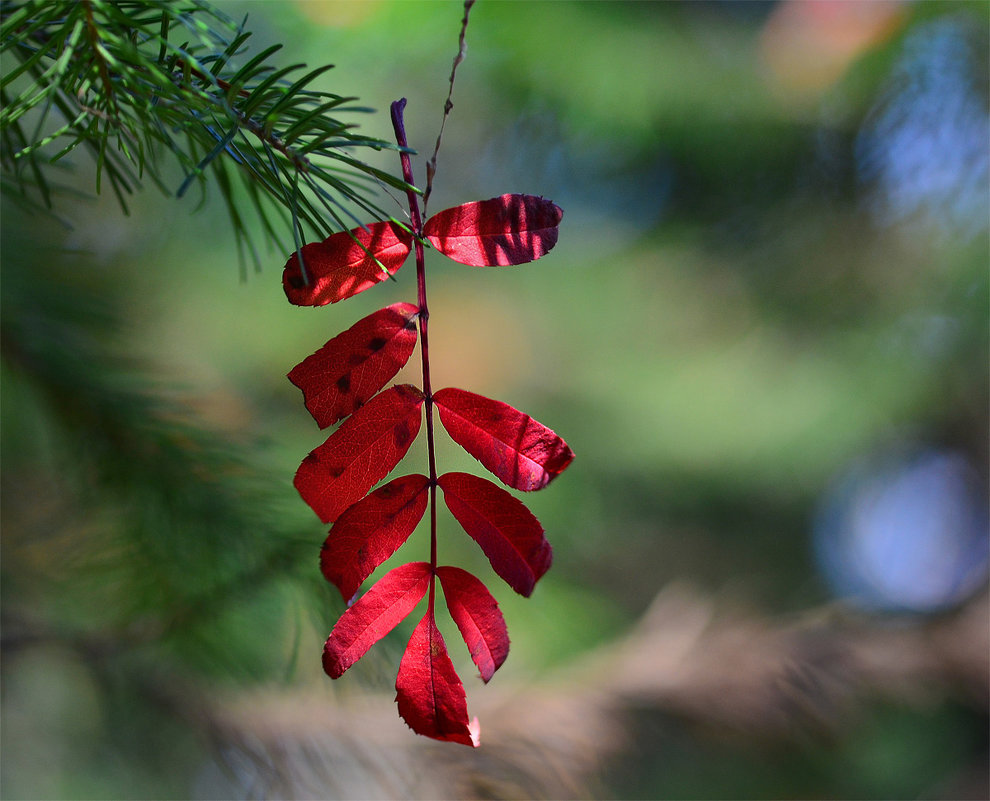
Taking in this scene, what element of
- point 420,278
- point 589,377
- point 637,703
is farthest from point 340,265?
point 589,377

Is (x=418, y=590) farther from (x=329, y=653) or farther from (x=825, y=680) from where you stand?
(x=825, y=680)

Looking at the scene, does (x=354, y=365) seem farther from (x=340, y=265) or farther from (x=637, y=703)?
(x=637, y=703)

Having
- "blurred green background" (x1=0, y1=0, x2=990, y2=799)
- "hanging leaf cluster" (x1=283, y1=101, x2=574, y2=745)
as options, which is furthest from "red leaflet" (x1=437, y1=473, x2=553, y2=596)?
"blurred green background" (x1=0, y1=0, x2=990, y2=799)

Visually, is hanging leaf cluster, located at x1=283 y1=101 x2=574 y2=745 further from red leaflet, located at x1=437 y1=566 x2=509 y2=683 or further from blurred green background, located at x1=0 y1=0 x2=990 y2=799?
blurred green background, located at x1=0 y1=0 x2=990 y2=799

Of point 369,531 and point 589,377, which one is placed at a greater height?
point 589,377

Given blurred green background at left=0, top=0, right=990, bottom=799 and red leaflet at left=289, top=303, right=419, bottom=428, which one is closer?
red leaflet at left=289, top=303, right=419, bottom=428
